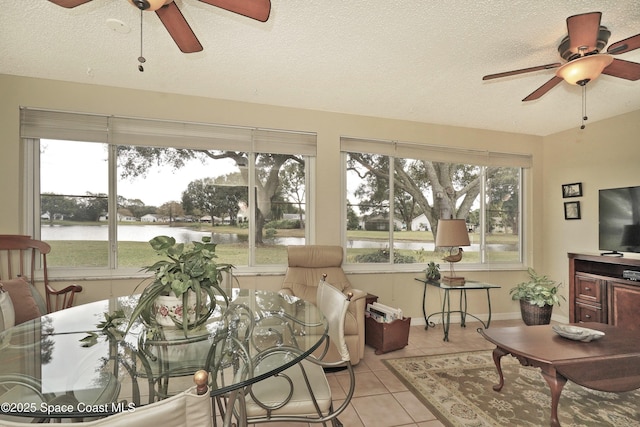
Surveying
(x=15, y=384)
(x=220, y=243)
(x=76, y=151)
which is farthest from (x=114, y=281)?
(x=15, y=384)

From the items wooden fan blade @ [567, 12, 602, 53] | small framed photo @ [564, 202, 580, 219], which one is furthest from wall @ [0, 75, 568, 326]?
wooden fan blade @ [567, 12, 602, 53]

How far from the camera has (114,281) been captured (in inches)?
124

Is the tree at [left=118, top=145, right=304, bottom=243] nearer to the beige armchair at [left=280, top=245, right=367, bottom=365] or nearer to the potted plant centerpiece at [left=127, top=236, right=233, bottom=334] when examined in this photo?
the beige armchair at [left=280, top=245, right=367, bottom=365]

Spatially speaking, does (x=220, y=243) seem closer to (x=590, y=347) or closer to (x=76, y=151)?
(x=76, y=151)

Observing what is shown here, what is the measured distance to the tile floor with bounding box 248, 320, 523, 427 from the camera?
2034mm

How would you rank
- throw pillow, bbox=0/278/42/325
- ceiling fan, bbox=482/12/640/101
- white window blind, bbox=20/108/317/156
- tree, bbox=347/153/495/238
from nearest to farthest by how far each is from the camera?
ceiling fan, bbox=482/12/640/101 < throw pillow, bbox=0/278/42/325 < white window blind, bbox=20/108/317/156 < tree, bbox=347/153/495/238

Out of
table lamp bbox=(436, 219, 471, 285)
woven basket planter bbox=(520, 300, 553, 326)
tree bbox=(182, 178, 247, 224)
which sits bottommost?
woven basket planter bbox=(520, 300, 553, 326)

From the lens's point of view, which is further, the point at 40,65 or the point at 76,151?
the point at 76,151

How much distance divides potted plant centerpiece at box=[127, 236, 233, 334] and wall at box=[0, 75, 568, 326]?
79.8 inches

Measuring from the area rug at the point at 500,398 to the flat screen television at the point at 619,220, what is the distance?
5.49ft

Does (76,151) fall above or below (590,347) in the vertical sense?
above

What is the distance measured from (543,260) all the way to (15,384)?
542 centimetres

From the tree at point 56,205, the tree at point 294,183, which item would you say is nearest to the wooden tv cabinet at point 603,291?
the tree at point 294,183

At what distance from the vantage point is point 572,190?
4133mm
